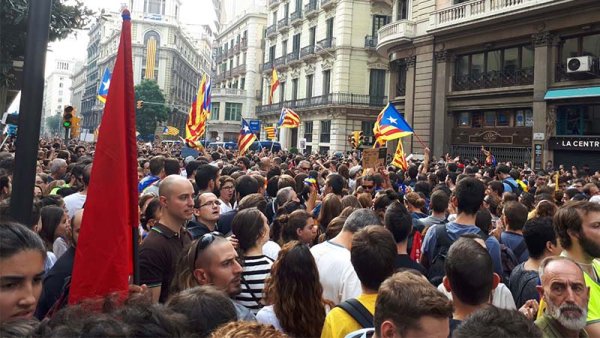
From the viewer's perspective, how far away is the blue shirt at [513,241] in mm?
5230

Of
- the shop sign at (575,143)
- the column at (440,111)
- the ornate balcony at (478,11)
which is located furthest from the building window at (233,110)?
the shop sign at (575,143)

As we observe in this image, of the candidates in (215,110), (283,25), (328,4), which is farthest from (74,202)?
(215,110)

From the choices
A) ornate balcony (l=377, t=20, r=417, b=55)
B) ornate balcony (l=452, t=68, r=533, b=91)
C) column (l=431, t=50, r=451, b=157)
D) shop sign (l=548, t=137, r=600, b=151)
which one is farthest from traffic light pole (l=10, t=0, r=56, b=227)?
ornate balcony (l=377, t=20, r=417, b=55)

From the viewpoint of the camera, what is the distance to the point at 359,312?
298cm

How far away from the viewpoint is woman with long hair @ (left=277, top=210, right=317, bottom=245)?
16.0 feet

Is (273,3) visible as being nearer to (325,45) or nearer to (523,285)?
(325,45)

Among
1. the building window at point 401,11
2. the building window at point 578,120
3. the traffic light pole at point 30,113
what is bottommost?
the traffic light pole at point 30,113

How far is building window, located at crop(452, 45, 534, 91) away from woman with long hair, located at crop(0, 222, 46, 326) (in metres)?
22.6

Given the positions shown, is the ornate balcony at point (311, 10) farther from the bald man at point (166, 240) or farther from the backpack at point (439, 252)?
the bald man at point (166, 240)

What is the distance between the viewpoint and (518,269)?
428 cm

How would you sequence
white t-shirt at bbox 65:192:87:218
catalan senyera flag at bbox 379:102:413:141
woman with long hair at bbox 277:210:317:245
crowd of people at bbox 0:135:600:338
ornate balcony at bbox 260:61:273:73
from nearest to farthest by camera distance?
crowd of people at bbox 0:135:600:338 < woman with long hair at bbox 277:210:317:245 < white t-shirt at bbox 65:192:87:218 < catalan senyera flag at bbox 379:102:413:141 < ornate balcony at bbox 260:61:273:73

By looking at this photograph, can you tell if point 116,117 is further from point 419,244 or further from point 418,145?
point 418,145

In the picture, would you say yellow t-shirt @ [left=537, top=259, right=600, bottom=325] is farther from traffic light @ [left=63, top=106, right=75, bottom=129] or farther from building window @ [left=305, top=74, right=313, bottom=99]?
building window @ [left=305, top=74, right=313, bottom=99]

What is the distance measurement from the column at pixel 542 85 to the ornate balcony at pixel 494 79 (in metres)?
1.04
